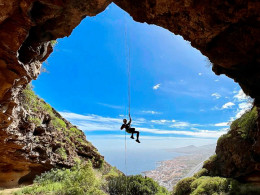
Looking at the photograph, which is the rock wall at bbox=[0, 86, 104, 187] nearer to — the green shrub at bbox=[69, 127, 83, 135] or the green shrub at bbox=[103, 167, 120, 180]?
the green shrub at bbox=[103, 167, 120, 180]

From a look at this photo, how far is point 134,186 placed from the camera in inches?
596

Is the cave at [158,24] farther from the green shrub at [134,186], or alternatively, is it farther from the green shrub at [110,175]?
the green shrub at [110,175]

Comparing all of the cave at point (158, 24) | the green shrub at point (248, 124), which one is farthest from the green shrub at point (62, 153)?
the green shrub at point (248, 124)

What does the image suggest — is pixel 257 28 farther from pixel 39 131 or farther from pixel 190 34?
pixel 39 131

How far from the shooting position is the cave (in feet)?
20.5

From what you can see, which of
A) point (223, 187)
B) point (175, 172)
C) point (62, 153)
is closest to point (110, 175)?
point (62, 153)

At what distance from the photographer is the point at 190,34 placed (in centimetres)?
775

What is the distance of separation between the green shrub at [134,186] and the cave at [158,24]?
39.0 ft

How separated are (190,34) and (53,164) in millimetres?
16886

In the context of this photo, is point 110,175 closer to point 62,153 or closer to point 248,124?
point 62,153

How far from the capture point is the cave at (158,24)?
6238 mm

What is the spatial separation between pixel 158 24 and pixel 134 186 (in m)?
14.9

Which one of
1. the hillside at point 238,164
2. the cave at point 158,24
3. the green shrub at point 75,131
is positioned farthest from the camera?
the green shrub at point 75,131

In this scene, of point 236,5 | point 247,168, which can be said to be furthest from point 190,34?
point 247,168
